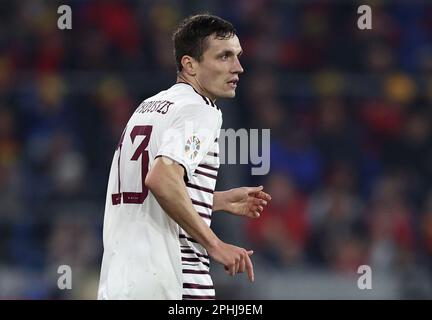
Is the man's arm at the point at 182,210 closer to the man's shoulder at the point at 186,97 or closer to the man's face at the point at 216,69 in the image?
the man's shoulder at the point at 186,97

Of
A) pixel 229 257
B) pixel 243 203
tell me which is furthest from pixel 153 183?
pixel 243 203

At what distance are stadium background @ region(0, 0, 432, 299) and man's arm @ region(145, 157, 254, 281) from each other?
4.74 meters

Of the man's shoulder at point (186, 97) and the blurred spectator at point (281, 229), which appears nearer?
the man's shoulder at point (186, 97)

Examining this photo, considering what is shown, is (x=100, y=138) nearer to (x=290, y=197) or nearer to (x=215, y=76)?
(x=290, y=197)

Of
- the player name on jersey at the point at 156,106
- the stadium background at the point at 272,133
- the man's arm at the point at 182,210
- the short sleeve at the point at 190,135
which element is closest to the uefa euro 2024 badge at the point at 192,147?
the short sleeve at the point at 190,135

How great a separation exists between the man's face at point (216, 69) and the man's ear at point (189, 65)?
0.02 m

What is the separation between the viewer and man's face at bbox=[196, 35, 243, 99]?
4.72 meters

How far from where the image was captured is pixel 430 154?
10.5 m

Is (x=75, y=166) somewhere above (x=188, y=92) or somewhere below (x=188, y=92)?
above

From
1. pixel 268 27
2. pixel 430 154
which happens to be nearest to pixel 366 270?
pixel 430 154

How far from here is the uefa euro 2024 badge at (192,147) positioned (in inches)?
170

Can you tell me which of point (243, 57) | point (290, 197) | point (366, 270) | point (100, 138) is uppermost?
point (243, 57)
